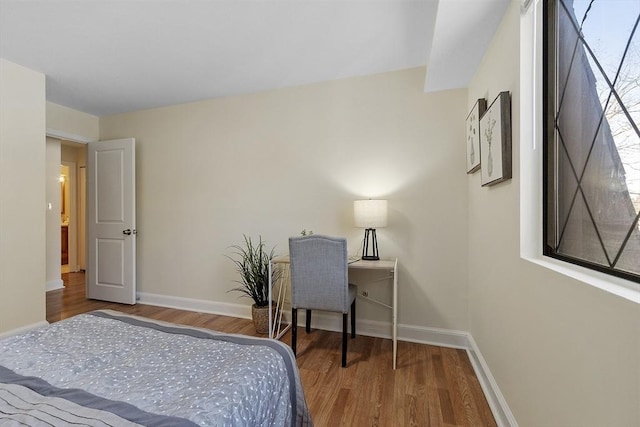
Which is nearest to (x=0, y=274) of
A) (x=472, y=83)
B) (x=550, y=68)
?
(x=550, y=68)

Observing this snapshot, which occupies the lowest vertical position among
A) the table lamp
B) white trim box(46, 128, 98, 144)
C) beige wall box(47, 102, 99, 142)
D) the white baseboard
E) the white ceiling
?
the white baseboard

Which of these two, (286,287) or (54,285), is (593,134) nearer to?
(286,287)

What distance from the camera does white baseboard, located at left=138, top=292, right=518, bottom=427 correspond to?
5.07 feet

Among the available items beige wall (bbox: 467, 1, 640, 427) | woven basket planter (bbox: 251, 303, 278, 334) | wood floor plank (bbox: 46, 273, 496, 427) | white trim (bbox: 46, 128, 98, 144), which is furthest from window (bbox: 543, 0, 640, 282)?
white trim (bbox: 46, 128, 98, 144)

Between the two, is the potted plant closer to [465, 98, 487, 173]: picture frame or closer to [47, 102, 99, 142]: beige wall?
[465, 98, 487, 173]: picture frame

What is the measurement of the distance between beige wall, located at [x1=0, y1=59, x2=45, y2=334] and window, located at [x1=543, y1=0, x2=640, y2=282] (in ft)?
12.6

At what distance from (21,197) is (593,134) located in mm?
3902

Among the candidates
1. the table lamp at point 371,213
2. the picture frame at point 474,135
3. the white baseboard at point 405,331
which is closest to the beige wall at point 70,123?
the white baseboard at point 405,331

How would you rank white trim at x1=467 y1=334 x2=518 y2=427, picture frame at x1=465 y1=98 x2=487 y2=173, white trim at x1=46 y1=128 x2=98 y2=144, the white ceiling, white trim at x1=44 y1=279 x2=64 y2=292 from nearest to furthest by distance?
white trim at x1=467 y1=334 x2=518 y2=427 → the white ceiling → picture frame at x1=465 y1=98 x2=487 y2=173 → white trim at x1=46 y1=128 x2=98 y2=144 → white trim at x1=44 y1=279 x2=64 y2=292

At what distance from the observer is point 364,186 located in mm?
2592

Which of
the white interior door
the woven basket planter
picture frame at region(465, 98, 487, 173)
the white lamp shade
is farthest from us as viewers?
the white interior door

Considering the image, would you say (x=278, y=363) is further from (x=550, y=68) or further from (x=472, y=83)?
(x=472, y=83)

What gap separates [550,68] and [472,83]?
1112 millimetres

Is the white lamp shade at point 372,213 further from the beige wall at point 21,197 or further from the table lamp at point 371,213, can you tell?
the beige wall at point 21,197
